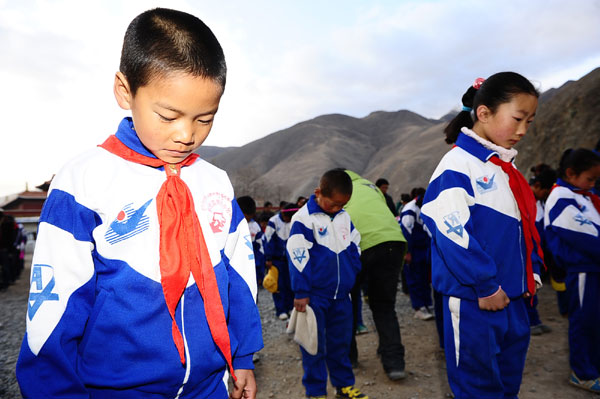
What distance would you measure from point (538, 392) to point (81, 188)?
4.09 m

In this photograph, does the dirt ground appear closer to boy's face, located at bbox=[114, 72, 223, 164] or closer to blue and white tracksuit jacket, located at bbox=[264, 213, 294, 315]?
blue and white tracksuit jacket, located at bbox=[264, 213, 294, 315]

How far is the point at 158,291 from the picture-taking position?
1.24 metres

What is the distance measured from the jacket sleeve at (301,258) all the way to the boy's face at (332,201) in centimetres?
25

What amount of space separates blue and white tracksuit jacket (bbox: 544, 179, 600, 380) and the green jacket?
138 cm

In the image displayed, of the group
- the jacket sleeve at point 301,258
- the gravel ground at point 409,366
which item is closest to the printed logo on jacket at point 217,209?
the jacket sleeve at point 301,258

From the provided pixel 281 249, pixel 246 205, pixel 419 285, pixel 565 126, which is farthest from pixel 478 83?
pixel 565 126

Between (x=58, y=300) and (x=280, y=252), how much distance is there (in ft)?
18.8

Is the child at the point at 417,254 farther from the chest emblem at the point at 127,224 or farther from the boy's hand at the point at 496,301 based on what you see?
the chest emblem at the point at 127,224

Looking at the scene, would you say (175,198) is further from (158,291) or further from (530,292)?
(530,292)

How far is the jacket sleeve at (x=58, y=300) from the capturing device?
43.2 inches

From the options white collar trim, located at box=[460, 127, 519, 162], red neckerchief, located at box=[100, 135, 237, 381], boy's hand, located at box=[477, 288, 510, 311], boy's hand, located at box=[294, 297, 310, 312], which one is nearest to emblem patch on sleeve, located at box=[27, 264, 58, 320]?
red neckerchief, located at box=[100, 135, 237, 381]

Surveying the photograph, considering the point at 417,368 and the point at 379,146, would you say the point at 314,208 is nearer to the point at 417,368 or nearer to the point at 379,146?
the point at 417,368

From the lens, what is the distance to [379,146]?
74.9 m

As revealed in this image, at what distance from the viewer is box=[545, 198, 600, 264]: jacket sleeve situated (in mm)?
3235
